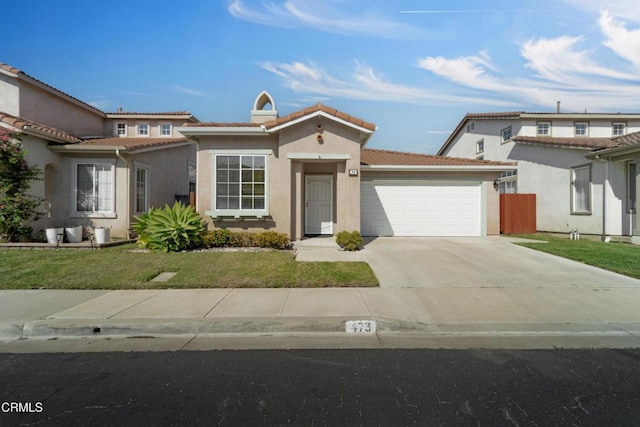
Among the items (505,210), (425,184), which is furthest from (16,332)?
(505,210)

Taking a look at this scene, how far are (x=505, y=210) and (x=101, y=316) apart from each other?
52.5 ft

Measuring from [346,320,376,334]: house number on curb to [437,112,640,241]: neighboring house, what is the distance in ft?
42.0

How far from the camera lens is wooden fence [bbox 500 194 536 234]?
15.2m

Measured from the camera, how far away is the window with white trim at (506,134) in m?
20.2

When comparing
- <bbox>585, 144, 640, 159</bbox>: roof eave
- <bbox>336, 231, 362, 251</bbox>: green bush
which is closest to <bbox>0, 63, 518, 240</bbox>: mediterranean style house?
<bbox>336, 231, 362, 251</bbox>: green bush

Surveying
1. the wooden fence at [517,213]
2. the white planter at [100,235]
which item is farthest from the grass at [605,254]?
the white planter at [100,235]

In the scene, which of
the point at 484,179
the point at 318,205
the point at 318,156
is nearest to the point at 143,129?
the point at 318,205

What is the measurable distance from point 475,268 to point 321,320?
16.7ft

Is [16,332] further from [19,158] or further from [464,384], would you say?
[19,158]

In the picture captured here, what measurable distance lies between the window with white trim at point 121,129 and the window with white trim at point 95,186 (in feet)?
23.8

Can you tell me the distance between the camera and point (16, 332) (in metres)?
4.60

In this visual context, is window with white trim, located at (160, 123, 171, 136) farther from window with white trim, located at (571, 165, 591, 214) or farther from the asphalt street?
window with white trim, located at (571, 165, 591, 214)

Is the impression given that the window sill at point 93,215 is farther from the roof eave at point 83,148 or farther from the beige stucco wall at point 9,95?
the beige stucco wall at point 9,95

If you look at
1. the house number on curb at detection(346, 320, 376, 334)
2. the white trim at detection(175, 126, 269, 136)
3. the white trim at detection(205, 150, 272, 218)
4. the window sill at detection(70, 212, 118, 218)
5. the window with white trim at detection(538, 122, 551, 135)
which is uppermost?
the window with white trim at detection(538, 122, 551, 135)
